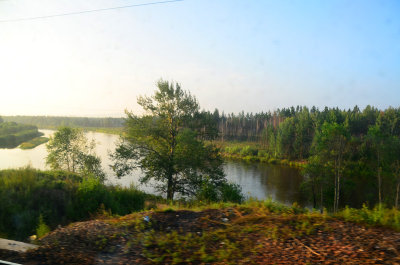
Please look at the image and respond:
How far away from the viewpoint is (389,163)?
24.0 m

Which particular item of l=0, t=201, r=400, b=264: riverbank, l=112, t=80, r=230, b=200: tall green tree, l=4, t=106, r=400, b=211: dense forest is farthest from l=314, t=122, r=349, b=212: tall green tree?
l=0, t=201, r=400, b=264: riverbank

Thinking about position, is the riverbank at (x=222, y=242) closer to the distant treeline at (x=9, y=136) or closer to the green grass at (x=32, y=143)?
the distant treeline at (x=9, y=136)

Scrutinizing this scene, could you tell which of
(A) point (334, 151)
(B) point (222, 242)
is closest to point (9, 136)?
(B) point (222, 242)

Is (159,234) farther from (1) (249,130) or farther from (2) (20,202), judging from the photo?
(1) (249,130)

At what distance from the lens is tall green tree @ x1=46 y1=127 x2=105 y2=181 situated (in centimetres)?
2454

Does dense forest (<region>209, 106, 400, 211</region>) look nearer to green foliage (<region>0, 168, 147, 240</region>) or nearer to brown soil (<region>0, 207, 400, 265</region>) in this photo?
green foliage (<region>0, 168, 147, 240</region>)

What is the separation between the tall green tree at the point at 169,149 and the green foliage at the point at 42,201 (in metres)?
6.40

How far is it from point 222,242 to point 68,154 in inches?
1052

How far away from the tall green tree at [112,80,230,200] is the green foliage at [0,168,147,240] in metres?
6.40

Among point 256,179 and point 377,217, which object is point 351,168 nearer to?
point 256,179

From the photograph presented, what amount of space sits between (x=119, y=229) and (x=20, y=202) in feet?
17.1

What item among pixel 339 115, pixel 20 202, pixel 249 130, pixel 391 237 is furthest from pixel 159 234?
pixel 249 130

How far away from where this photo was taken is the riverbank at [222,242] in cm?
308

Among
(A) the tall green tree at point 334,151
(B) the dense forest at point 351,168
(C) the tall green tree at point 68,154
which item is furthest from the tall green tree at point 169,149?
(A) the tall green tree at point 334,151
